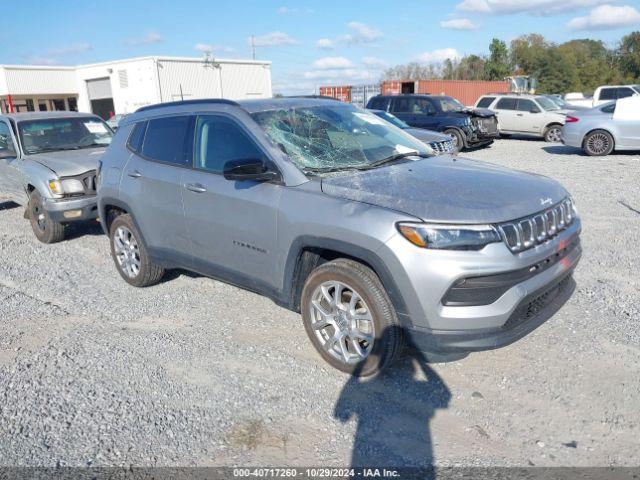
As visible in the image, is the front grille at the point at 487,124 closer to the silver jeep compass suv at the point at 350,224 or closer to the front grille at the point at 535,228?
the silver jeep compass suv at the point at 350,224

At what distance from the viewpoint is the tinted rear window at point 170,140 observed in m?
4.48

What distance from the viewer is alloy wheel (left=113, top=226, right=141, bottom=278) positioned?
208 inches

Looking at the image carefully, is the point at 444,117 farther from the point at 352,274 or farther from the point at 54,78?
the point at 54,78

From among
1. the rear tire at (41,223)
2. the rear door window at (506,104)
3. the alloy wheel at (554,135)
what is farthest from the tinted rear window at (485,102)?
the rear tire at (41,223)

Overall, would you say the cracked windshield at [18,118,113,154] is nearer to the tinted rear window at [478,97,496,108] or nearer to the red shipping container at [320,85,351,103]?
the tinted rear window at [478,97,496,108]

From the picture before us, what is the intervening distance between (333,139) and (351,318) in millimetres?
1522

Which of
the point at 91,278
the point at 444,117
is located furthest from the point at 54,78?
the point at 91,278

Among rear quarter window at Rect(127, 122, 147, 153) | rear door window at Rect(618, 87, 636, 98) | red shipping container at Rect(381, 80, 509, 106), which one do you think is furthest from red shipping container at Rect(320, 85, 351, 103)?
rear quarter window at Rect(127, 122, 147, 153)

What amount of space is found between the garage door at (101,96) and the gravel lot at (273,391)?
4145cm

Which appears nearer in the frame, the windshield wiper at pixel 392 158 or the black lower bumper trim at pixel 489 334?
the black lower bumper trim at pixel 489 334

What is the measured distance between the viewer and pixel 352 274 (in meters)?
3.31

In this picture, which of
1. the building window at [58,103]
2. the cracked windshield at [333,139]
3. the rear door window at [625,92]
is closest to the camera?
the cracked windshield at [333,139]

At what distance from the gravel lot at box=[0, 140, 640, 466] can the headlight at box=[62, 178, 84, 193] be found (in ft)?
6.73

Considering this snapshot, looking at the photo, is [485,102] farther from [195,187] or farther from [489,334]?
[489,334]
